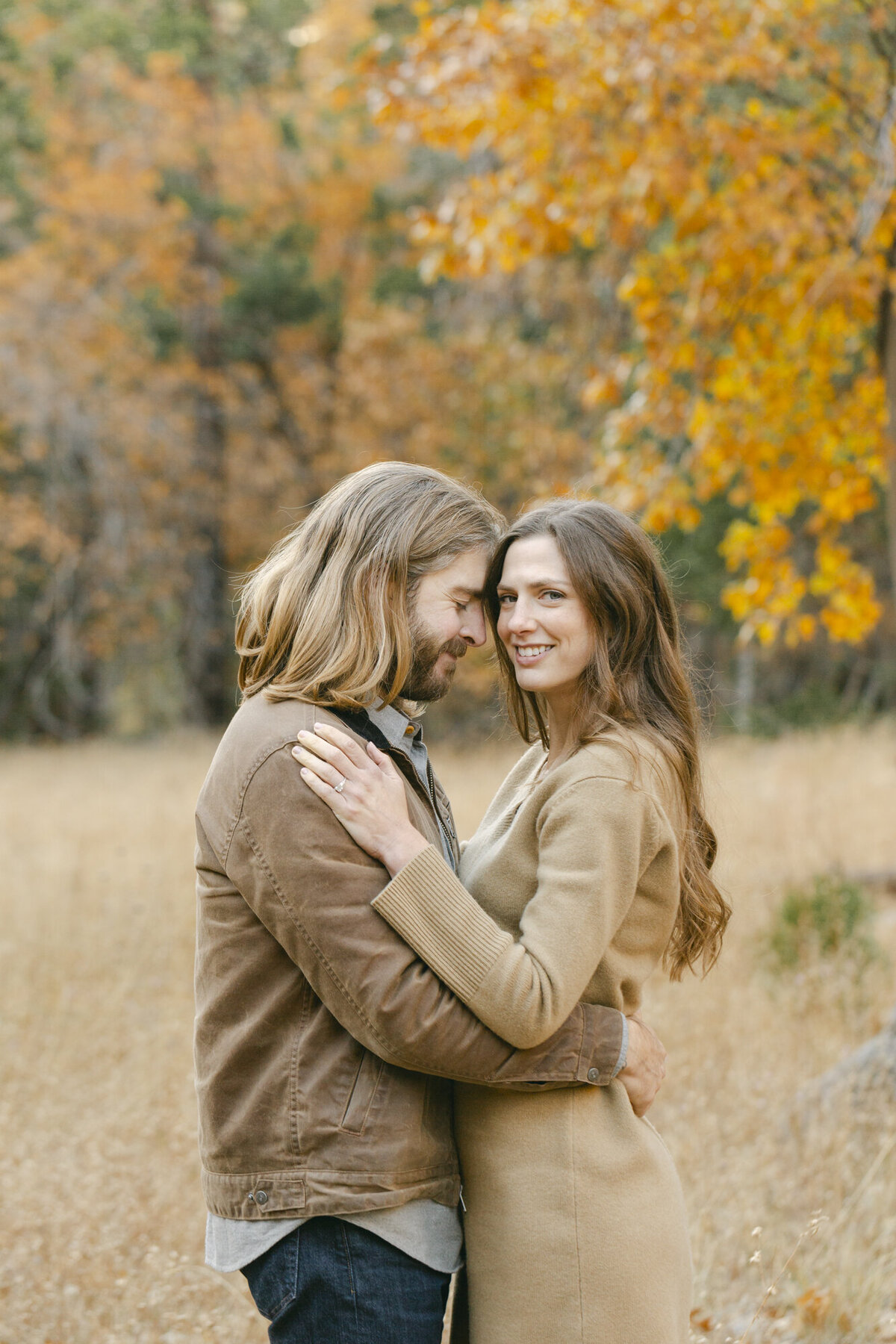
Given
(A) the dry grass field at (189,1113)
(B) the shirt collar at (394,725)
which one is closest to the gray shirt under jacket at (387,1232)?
(B) the shirt collar at (394,725)

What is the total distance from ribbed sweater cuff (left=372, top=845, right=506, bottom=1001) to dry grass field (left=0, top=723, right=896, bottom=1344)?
0.73 meters

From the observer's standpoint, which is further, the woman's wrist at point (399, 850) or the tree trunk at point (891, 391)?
the tree trunk at point (891, 391)

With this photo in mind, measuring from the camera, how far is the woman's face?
7.22ft

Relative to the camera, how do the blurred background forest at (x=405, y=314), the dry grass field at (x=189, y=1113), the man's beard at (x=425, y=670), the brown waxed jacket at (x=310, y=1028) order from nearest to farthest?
the brown waxed jacket at (x=310, y=1028) → the man's beard at (x=425, y=670) → the dry grass field at (x=189, y=1113) → the blurred background forest at (x=405, y=314)

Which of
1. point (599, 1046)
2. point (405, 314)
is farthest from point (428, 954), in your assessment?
point (405, 314)

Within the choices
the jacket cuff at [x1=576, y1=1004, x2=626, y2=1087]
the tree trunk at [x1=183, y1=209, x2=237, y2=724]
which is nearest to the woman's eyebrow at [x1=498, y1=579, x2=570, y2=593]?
the jacket cuff at [x1=576, y1=1004, x2=626, y2=1087]

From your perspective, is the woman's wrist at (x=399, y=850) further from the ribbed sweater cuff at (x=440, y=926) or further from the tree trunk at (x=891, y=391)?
the tree trunk at (x=891, y=391)

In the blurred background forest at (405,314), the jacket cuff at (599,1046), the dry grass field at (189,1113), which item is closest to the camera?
the jacket cuff at (599,1046)

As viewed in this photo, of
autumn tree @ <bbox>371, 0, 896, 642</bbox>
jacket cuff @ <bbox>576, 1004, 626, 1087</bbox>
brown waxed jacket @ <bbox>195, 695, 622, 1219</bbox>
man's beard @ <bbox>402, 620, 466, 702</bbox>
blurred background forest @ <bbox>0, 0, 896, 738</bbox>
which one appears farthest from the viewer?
blurred background forest @ <bbox>0, 0, 896, 738</bbox>

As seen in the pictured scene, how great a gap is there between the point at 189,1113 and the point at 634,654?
2925 millimetres

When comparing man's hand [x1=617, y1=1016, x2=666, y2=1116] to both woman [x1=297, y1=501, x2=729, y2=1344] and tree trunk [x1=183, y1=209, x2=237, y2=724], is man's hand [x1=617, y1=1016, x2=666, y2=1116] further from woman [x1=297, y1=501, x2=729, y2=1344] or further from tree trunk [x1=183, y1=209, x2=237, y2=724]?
tree trunk [x1=183, y1=209, x2=237, y2=724]

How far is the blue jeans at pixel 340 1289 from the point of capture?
1830 millimetres

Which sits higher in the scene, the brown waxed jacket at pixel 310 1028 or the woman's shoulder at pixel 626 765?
the woman's shoulder at pixel 626 765

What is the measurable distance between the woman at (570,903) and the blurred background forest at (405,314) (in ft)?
11.3
